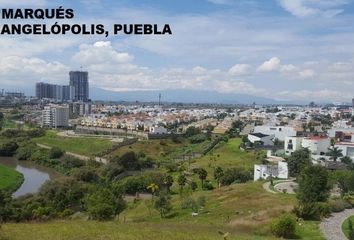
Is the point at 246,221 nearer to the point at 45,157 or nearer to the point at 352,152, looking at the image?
the point at 352,152

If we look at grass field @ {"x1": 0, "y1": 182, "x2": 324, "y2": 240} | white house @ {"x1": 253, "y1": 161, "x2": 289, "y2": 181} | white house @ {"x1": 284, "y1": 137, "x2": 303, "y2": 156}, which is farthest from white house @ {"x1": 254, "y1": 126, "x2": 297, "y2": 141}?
grass field @ {"x1": 0, "y1": 182, "x2": 324, "y2": 240}

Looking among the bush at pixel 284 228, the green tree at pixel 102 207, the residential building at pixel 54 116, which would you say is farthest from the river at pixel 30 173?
the residential building at pixel 54 116

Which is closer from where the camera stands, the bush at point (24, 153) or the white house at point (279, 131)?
the bush at point (24, 153)

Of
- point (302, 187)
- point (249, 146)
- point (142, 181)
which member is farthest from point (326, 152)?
point (302, 187)

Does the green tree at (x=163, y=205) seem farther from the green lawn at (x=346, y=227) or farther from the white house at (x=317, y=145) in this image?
the white house at (x=317, y=145)

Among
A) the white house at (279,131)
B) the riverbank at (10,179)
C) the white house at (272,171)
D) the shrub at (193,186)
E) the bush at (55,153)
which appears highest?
the white house at (279,131)

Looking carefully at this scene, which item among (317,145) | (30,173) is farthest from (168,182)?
(30,173)

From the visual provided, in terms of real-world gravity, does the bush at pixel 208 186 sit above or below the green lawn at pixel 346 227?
below
